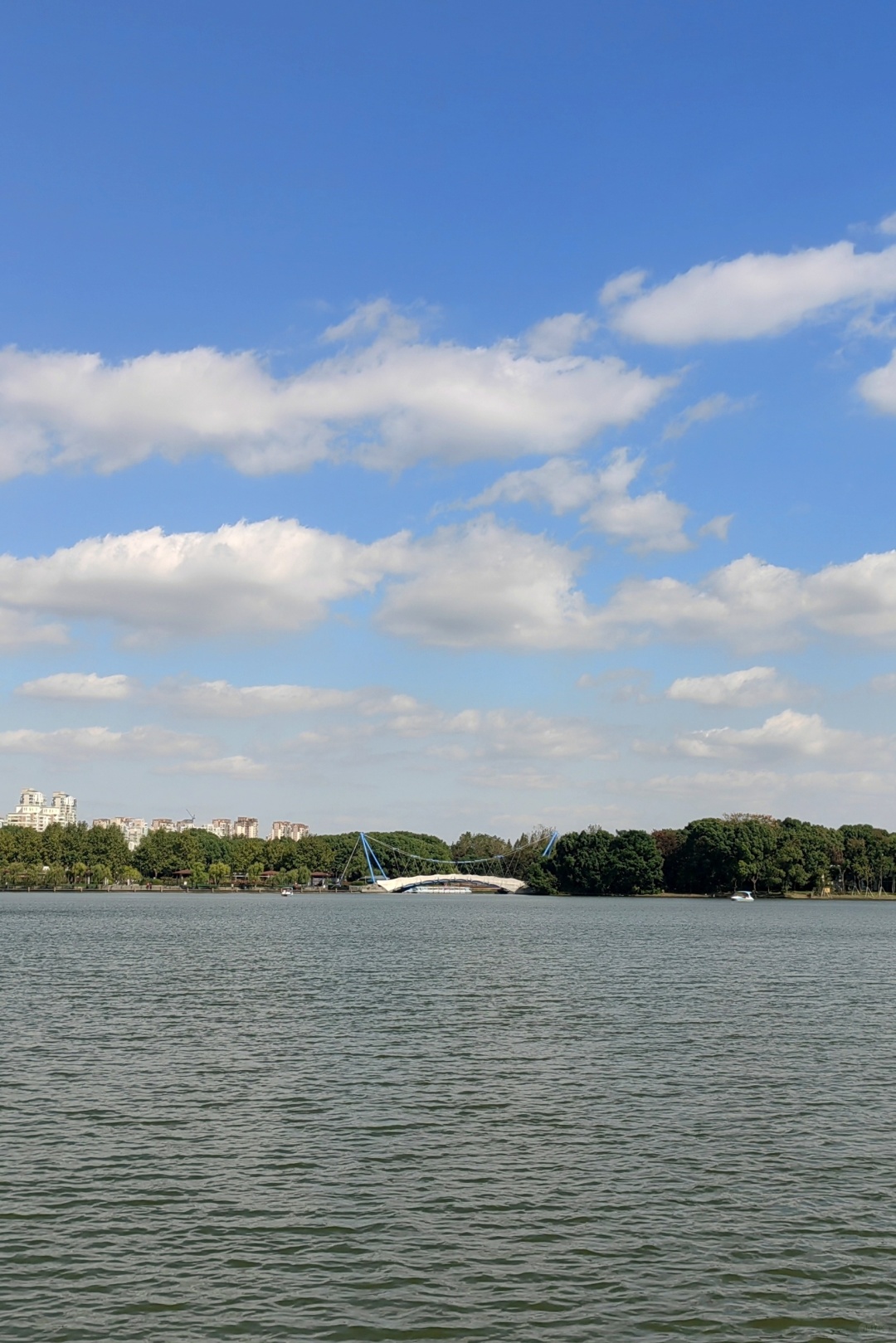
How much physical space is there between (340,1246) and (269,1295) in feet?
8.07

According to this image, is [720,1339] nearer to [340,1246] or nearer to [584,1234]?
[584,1234]

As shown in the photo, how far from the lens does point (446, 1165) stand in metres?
24.9

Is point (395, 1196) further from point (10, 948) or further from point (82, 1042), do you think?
point (10, 948)

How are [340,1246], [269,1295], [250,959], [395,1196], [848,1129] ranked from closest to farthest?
[269,1295]
[340,1246]
[395,1196]
[848,1129]
[250,959]

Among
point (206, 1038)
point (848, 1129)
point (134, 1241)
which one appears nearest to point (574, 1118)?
point (848, 1129)

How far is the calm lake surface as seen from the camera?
17.4m

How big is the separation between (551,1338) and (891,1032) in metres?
33.8

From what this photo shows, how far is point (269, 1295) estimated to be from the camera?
17.7 m

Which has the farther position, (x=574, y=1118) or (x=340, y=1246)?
(x=574, y=1118)

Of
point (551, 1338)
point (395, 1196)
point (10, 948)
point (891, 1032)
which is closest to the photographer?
point (551, 1338)

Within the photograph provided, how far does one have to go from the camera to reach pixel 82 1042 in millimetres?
39938

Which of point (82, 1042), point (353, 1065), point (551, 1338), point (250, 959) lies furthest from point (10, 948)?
point (551, 1338)

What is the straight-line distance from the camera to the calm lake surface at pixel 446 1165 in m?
17.4

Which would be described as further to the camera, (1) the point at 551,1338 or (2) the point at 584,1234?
(2) the point at 584,1234
